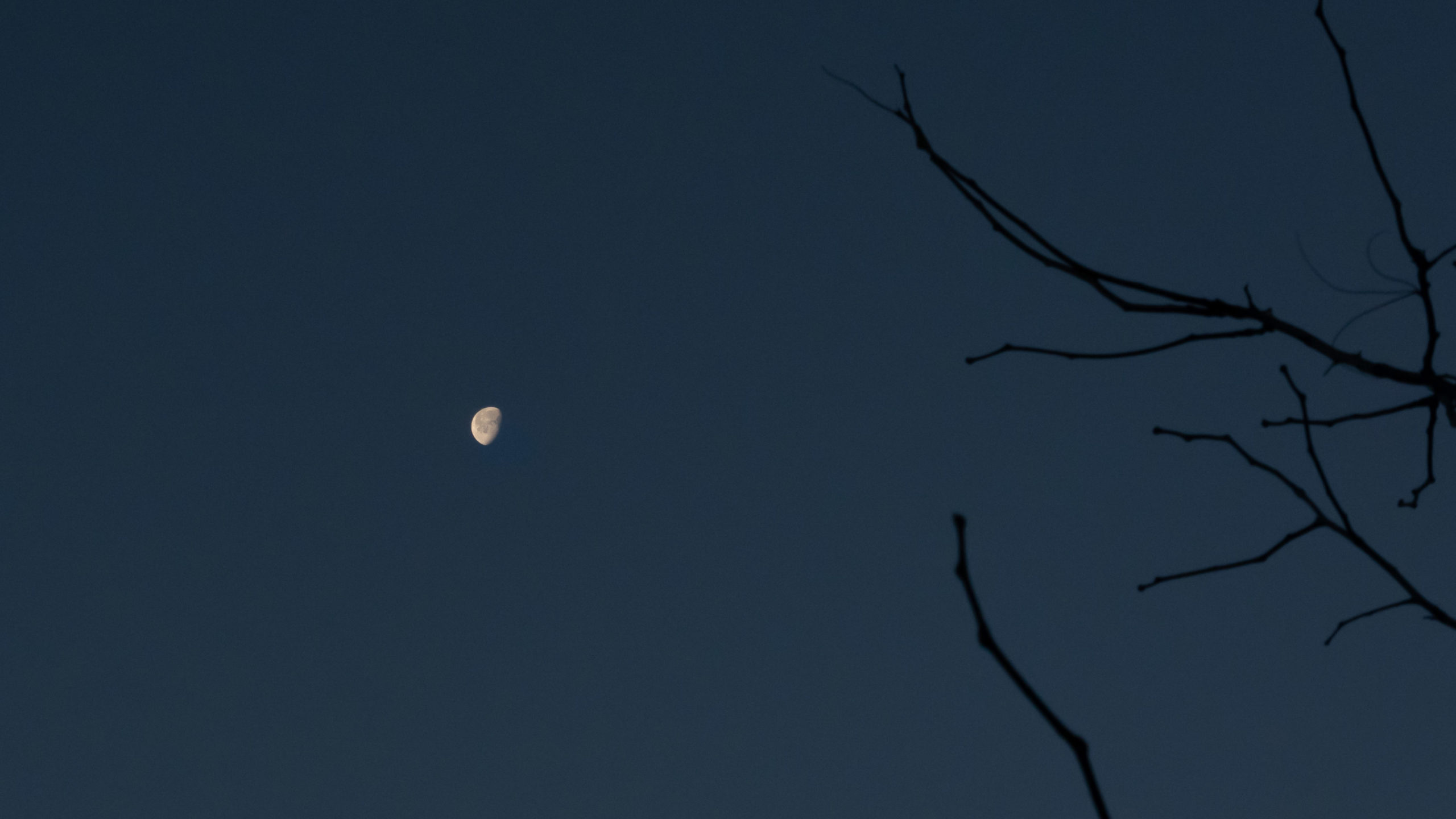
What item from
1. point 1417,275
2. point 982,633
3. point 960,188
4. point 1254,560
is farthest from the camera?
point 1254,560

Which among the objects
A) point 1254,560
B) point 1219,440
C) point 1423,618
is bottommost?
point 1423,618

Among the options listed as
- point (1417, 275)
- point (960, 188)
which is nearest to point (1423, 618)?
point (1417, 275)

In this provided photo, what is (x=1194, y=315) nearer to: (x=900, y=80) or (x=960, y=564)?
(x=900, y=80)

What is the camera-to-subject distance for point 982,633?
0.70m

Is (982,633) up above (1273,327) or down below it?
below

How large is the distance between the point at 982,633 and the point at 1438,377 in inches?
37.5

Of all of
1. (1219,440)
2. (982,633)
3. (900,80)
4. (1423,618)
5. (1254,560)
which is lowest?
(982,633)

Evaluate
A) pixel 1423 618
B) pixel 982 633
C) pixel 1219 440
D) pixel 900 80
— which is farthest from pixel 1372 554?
pixel 982 633

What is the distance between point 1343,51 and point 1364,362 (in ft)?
1.34

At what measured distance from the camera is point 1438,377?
136 centimetres

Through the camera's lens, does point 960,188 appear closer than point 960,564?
No

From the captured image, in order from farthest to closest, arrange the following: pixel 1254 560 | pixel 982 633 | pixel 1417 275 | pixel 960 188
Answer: pixel 1254 560
pixel 1417 275
pixel 960 188
pixel 982 633

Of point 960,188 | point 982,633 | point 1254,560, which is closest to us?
point 982,633

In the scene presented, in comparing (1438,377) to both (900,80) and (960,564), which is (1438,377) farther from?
(960,564)
